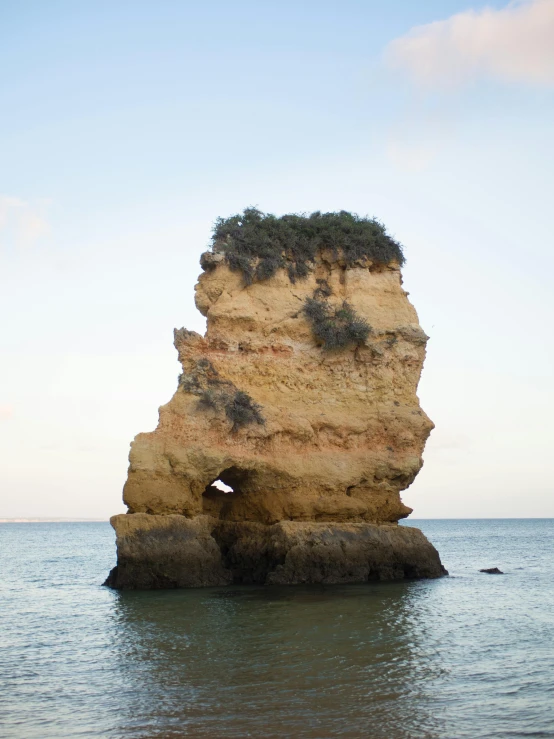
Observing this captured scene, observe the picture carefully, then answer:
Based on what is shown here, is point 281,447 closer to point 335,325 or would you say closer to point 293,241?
point 335,325

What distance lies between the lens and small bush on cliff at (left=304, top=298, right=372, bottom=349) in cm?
2142

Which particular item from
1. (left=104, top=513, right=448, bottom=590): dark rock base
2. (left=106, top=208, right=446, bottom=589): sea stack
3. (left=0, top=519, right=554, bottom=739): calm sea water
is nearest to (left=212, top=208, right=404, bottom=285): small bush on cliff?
(left=106, top=208, right=446, bottom=589): sea stack

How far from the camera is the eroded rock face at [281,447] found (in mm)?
19234

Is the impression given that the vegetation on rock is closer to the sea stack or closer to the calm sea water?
the sea stack

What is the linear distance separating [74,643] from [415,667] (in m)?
6.16

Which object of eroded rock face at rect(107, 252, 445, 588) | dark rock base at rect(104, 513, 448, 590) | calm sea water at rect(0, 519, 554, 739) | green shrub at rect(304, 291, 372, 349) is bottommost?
calm sea water at rect(0, 519, 554, 739)

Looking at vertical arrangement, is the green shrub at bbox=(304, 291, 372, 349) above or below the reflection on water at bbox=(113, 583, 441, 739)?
above

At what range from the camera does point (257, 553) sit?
67.0ft

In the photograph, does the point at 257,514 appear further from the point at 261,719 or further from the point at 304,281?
the point at 261,719

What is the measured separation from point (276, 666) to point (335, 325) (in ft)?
40.5

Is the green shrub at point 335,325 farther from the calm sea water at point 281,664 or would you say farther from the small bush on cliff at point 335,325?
the calm sea water at point 281,664

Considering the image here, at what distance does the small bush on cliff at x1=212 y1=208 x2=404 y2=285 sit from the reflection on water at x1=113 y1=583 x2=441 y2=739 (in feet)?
31.7

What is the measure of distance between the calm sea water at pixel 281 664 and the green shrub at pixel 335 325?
6912mm

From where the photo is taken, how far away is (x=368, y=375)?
21.9 meters
